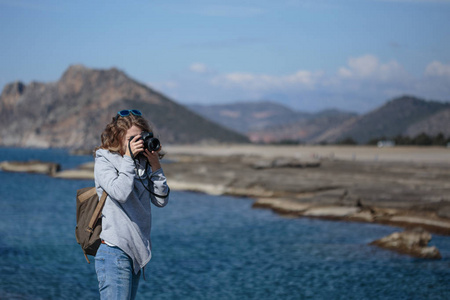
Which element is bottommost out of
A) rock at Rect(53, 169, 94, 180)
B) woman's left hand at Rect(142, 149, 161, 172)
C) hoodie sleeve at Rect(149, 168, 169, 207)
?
rock at Rect(53, 169, 94, 180)

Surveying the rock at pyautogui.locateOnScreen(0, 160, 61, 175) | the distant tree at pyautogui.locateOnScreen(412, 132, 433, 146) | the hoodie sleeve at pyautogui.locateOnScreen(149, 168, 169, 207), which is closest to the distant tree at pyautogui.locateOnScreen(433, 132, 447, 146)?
the distant tree at pyautogui.locateOnScreen(412, 132, 433, 146)

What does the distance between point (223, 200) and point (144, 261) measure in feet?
87.0

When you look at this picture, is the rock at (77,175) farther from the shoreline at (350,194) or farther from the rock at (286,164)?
the rock at (286,164)

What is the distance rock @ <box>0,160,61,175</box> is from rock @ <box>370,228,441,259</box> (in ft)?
153

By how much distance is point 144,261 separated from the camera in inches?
157

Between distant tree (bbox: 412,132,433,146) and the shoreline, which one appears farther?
distant tree (bbox: 412,132,433,146)

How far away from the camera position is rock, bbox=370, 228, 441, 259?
46.1 feet

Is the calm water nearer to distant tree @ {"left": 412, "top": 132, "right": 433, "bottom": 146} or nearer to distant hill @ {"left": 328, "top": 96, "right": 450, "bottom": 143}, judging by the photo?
distant tree @ {"left": 412, "top": 132, "right": 433, "bottom": 146}

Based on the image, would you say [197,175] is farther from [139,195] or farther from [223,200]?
[139,195]

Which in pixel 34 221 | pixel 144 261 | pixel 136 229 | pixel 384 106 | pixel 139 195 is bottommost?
pixel 34 221

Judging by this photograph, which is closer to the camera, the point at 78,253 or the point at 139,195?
the point at 139,195

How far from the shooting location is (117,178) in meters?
3.82

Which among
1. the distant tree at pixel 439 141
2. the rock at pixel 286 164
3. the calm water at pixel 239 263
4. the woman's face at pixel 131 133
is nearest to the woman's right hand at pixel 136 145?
the woman's face at pixel 131 133

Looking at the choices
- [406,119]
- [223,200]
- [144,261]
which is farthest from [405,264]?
[406,119]
